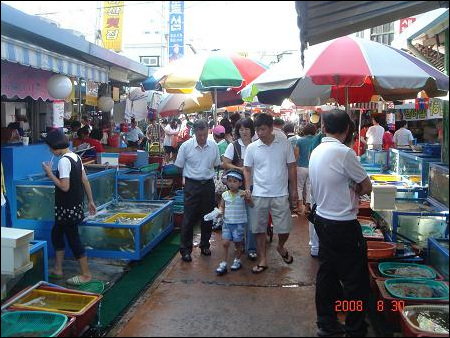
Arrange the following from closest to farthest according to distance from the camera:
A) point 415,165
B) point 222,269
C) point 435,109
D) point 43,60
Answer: point 222,269 → point 43,60 → point 415,165 → point 435,109

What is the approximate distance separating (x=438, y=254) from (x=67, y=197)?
3953 millimetres

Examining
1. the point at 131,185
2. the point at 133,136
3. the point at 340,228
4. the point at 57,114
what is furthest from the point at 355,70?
the point at 133,136

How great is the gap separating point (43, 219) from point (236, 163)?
2.72m

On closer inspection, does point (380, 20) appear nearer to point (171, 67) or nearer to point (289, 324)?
point (289, 324)

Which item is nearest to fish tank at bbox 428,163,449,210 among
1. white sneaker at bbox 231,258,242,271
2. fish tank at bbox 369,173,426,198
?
fish tank at bbox 369,173,426,198

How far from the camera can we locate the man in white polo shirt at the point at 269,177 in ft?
16.9

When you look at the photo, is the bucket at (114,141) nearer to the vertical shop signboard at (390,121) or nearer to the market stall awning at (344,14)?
the market stall awning at (344,14)

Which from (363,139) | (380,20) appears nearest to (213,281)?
(380,20)

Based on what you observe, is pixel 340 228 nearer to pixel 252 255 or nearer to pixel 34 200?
pixel 252 255

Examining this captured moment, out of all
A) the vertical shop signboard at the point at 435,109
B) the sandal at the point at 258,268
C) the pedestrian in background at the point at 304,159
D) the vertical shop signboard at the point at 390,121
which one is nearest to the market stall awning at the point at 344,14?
the sandal at the point at 258,268

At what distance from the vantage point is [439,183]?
532 cm

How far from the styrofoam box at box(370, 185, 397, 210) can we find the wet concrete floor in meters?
1.11

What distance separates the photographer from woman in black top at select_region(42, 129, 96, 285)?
5.02 m

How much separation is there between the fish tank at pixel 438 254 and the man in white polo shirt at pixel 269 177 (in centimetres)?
154
